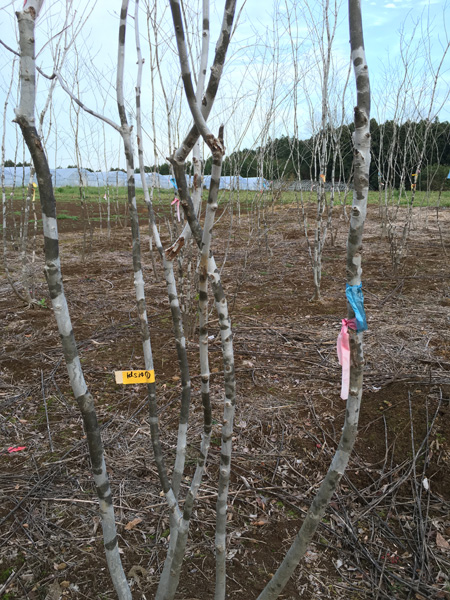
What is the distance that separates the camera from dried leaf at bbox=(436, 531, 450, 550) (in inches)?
68.1

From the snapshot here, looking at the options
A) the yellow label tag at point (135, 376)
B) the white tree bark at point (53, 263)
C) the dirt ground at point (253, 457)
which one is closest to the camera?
the white tree bark at point (53, 263)

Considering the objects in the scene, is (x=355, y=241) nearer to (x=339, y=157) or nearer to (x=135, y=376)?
(x=135, y=376)

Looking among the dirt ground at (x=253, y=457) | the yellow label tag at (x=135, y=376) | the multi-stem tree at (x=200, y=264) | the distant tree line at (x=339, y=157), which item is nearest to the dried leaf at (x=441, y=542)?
the dirt ground at (x=253, y=457)

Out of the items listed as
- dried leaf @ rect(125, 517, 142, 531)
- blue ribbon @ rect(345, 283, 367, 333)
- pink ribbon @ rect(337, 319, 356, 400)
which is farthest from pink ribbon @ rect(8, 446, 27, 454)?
blue ribbon @ rect(345, 283, 367, 333)

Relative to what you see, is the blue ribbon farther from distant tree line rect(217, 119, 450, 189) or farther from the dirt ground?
distant tree line rect(217, 119, 450, 189)

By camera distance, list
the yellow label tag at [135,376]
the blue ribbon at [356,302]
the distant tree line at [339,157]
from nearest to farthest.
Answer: the blue ribbon at [356,302]
the yellow label tag at [135,376]
the distant tree line at [339,157]

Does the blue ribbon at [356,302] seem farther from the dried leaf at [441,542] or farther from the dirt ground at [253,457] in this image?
the dried leaf at [441,542]

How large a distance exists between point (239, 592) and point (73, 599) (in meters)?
0.58

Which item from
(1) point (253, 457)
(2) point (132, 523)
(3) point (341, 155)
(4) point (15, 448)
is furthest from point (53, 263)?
(3) point (341, 155)

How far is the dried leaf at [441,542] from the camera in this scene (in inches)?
68.1

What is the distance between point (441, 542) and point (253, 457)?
0.90 m

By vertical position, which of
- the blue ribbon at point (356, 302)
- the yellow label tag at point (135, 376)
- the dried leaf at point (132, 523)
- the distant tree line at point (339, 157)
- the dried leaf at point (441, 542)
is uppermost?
the distant tree line at point (339, 157)

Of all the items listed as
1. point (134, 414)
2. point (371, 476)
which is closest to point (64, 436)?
point (134, 414)

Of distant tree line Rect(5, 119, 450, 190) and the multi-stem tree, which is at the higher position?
distant tree line Rect(5, 119, 450, 190)
